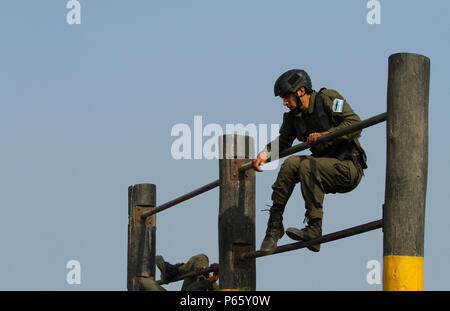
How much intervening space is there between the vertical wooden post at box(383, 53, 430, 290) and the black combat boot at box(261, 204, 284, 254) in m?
1.35

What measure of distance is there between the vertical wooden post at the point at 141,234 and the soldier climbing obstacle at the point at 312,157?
3.08 metres

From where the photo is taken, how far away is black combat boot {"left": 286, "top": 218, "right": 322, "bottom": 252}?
5.40 m

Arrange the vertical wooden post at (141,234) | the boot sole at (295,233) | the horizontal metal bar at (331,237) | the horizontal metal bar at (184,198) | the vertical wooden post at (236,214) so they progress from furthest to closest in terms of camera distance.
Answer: the vertical wooden post at (141,234)
the horizontal metal bar at (184,198)
the vertical wooden post at (236,214)
the boot sole at (295,233)
the horizontal metal bar at (331,237)

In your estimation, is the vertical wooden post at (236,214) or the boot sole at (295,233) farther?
the vertical wooden post at (236,214)

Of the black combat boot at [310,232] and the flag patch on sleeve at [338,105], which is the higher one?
the flag patch on sleeve at [338,105]

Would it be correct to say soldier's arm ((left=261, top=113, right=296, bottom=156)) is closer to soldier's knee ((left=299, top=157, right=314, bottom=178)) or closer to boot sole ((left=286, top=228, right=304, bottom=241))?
soldier's knee ((left=299, top=157, right=314, bottom=178))

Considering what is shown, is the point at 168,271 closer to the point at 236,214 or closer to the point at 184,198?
the point at 184,198

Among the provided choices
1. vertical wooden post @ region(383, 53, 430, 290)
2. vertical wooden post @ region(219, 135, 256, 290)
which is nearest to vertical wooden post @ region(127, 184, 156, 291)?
vertical wooden post @ region(219, 135, 256, 290)

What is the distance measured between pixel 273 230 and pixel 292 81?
1.02 metres

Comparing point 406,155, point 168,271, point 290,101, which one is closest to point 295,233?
point 290,101

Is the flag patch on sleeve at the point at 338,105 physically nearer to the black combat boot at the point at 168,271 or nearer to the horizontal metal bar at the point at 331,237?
the horizontal metal bar at the point at 331,237

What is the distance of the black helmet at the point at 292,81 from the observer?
5.86 metres

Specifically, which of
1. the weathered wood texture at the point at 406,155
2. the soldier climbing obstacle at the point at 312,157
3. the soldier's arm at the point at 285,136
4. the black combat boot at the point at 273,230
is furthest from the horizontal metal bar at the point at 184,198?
the weathered wood texture at the point at 406,155
